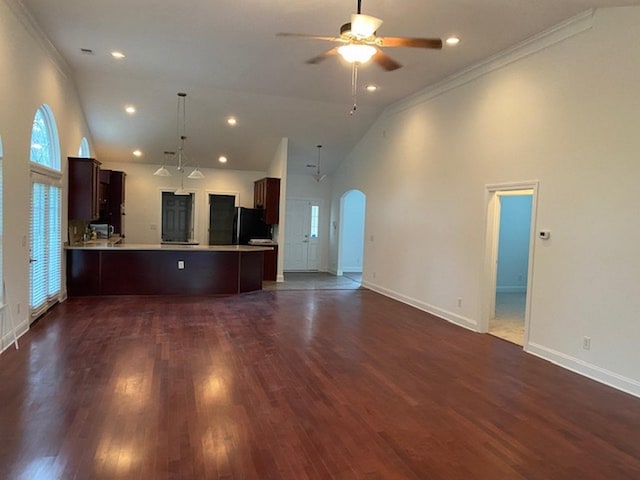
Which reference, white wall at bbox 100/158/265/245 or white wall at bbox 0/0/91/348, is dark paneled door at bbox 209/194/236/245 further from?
white wall at bbox 0/0/91/348

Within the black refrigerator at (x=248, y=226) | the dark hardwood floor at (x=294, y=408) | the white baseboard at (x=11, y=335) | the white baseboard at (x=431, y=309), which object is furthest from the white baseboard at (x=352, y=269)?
the white baseboard at (x=11, y=335)

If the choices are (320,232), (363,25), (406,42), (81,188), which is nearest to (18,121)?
(81,188)

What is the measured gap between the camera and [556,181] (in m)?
4.45

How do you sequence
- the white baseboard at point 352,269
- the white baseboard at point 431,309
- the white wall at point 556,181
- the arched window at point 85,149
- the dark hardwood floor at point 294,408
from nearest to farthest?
1. the dark hardwood floor at point 294,408
2. the white wall at point 556,181
3. the white baseboard at point 431,309
4. the arched window at point 85,149
5. the white baseboard at point 352,269

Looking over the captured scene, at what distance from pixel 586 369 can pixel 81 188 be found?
7254 millimetres

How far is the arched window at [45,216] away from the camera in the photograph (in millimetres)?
5109

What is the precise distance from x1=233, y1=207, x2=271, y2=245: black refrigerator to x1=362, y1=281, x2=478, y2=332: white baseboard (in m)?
3.08

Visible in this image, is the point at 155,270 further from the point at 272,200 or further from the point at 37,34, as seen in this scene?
the point at 37,34

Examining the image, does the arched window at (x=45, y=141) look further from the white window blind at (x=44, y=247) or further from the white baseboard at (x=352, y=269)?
the white baseboard at (x=352, y=269)

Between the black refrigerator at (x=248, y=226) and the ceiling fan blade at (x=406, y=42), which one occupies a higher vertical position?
the ceiling fan blade at (x=406, y=42)

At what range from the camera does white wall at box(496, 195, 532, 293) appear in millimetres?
8742

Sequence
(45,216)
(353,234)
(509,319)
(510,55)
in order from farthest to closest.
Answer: (353,234) → (509,319) → (45,216) → (510,55)

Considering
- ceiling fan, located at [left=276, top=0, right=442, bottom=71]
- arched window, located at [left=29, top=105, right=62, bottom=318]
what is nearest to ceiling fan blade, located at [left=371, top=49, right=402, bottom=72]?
ceiling fan, located at [left=276, top=0, right=442, bottom=71]

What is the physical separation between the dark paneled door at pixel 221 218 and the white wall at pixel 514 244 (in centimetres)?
668
